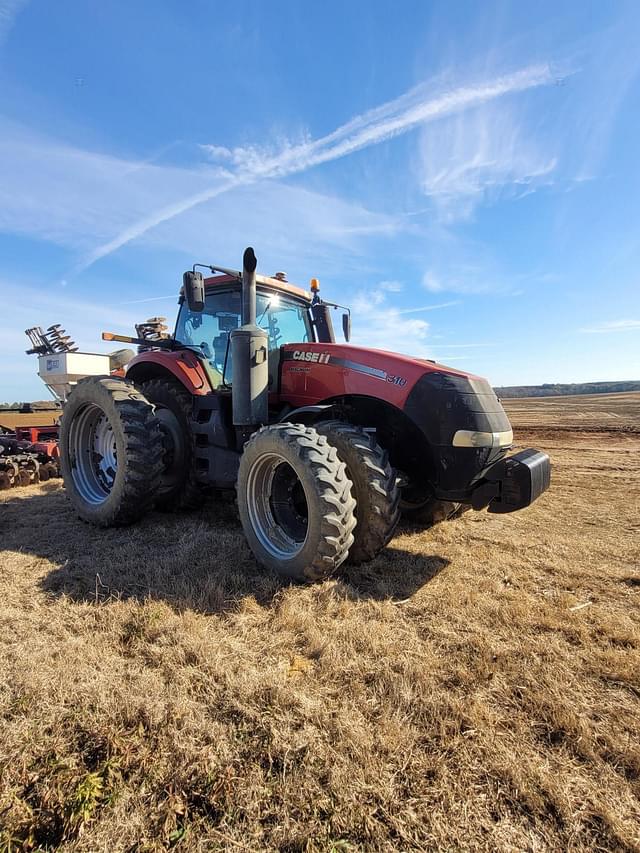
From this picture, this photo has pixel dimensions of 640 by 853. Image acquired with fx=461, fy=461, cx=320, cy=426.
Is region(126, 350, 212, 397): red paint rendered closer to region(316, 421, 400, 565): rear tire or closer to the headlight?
region(316, 421, 400, 565): rear tire

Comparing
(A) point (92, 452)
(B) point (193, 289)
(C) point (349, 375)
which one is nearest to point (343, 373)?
(C) point (349, 375)

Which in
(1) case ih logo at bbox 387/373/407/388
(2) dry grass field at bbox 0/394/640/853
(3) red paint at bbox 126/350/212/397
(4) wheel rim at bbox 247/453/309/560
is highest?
(3) red paint at bbox 126/350/212/397

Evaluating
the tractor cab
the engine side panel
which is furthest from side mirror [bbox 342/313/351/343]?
the engine side panel

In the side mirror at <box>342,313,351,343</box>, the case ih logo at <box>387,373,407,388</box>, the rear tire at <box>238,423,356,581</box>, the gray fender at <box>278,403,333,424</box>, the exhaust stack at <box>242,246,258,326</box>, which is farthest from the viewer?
the side mirror at <box>342,313,351,343</box>

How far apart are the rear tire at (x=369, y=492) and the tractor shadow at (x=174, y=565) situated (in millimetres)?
290

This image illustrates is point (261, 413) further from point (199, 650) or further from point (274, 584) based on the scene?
point (199, 650)

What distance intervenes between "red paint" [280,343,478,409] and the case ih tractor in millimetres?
12

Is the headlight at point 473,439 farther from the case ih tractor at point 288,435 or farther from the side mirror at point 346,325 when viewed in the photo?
the side mirror at point 346,325

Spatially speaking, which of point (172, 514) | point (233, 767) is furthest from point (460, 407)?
point (172, 514)

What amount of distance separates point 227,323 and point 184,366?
2.18ft

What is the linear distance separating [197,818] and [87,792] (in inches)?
15.0

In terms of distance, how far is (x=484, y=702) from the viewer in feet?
6.57

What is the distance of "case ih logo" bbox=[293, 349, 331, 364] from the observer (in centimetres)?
397

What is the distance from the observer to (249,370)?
13.1 ft
